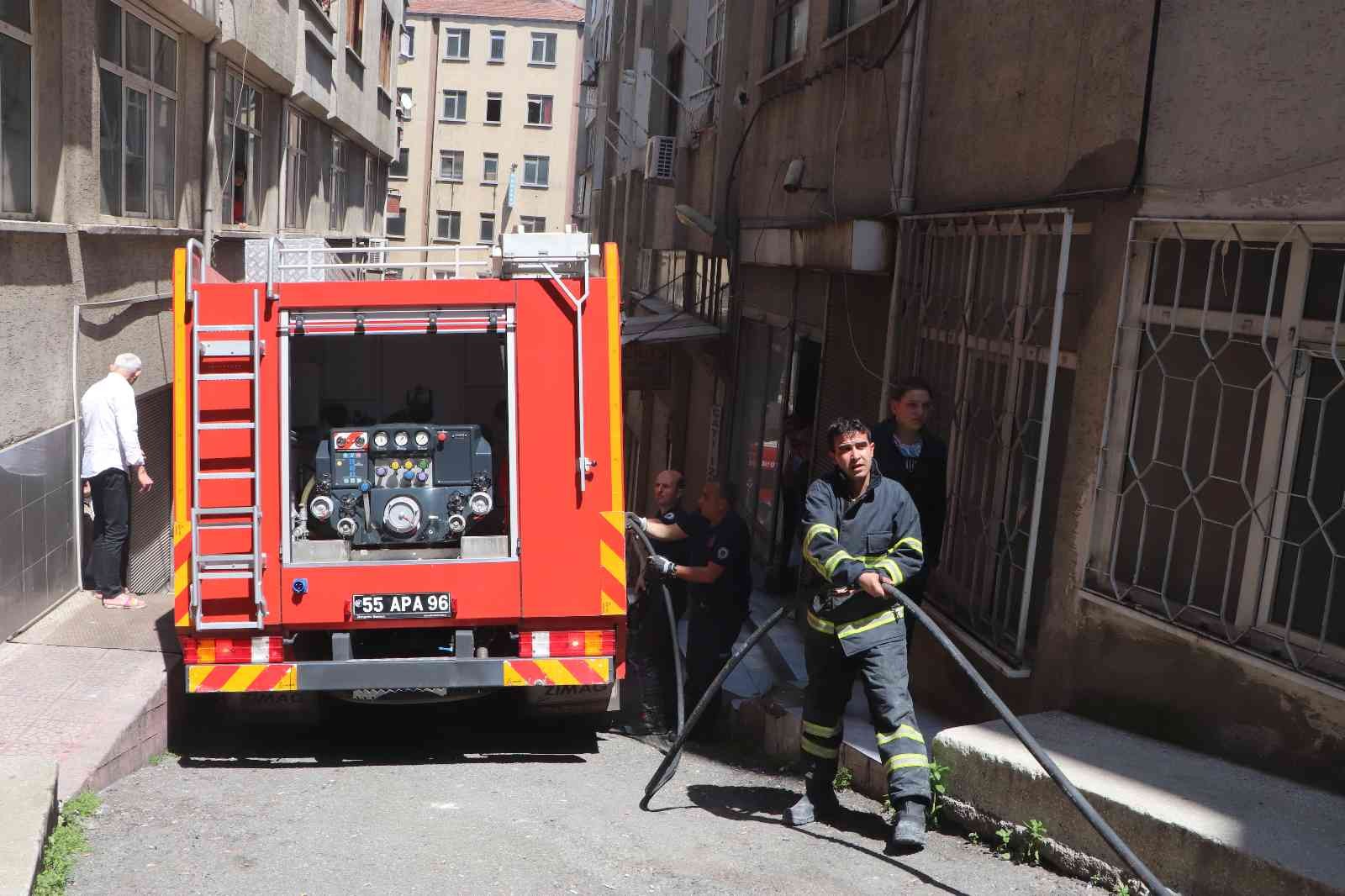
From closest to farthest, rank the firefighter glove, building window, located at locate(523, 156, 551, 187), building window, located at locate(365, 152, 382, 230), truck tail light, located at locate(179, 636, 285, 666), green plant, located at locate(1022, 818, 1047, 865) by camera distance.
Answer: green plant, located at locate(1022, 818, 1047, 865)
truck tail light, located at locate(179, 636, 285, 666)
the firefighter glove
building window, located at locate(365, 152, 382, 230)
building window, located at locate(523, 156, 551, 187)

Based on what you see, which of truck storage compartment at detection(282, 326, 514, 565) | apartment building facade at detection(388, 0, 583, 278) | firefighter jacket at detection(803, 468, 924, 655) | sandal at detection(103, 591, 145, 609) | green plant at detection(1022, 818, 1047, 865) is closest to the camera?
green plant at detection(1022, 818, 1047, 865)

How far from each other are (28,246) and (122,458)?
147 centimetres

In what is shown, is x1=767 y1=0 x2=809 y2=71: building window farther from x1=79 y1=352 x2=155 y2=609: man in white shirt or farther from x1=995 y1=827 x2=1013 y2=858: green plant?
x1=995 y1=827 x2=1013 y2=858: green plant

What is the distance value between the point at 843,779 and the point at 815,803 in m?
0.51

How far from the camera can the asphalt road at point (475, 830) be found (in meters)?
5.04

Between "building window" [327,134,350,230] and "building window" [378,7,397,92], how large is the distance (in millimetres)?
3124

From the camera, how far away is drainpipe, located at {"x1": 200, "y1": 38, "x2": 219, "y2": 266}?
42.0 ft

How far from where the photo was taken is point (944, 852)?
17.7 ft

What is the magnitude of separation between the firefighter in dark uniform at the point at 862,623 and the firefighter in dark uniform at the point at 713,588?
2133 mm

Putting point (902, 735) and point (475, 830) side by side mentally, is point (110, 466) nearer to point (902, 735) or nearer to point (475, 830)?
point (475, 830)

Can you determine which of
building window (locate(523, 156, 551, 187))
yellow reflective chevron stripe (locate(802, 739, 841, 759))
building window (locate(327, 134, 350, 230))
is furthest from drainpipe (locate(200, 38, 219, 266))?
building window (locate(523, 156, 551, 187))

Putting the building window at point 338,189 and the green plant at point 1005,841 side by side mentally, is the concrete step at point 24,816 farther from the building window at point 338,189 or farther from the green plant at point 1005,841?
the building window at point 338,189

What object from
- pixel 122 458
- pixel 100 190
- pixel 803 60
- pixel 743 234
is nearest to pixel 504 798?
pixel 122 458

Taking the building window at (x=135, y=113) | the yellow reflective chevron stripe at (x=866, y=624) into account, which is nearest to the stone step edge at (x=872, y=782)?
the yellow reflective chevron stripe at (x=866, y=624)
